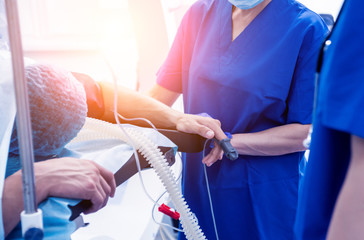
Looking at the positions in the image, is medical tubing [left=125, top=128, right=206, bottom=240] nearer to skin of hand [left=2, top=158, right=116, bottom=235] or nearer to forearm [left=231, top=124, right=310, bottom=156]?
A: skin of hand [left=2, top=158, right=116, bottom=235]

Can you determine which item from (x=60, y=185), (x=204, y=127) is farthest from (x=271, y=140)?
(x=60, y=185)

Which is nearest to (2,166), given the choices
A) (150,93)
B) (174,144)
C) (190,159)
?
(174,144)

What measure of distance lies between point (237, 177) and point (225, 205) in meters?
0.10

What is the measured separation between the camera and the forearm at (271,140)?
1014 millimetres

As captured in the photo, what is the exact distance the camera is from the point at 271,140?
1.02m

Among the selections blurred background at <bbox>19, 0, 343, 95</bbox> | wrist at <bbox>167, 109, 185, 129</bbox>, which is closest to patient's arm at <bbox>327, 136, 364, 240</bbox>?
wrist at <bbox>167, 109, 185, 129</bbox>

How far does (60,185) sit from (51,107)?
0.54 feet

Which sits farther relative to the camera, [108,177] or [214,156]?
[214,156]

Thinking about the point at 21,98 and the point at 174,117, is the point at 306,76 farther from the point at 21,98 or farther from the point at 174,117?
the point at 21,98

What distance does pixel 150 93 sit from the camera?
1.35m

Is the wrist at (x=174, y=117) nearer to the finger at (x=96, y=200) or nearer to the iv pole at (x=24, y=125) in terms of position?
the finger at (x=96, y=200)

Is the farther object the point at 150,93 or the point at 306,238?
the point at 150,93

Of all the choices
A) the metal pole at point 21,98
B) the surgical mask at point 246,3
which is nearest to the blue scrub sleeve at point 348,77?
the metal pole at point 21,98

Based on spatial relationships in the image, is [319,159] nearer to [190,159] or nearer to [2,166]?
[2,166]
